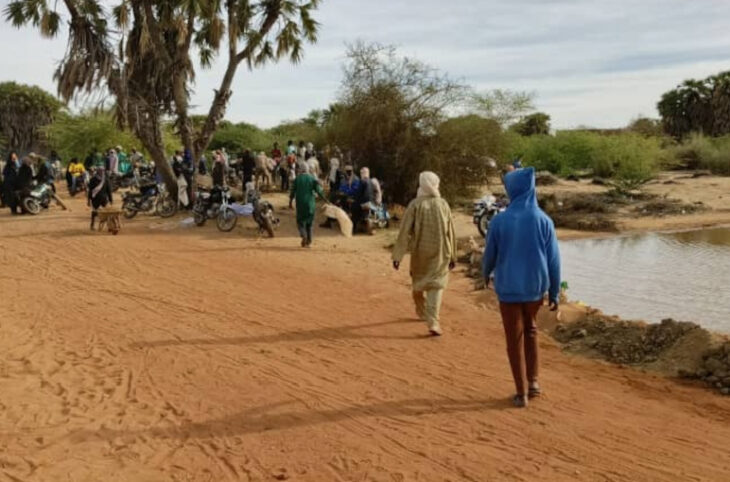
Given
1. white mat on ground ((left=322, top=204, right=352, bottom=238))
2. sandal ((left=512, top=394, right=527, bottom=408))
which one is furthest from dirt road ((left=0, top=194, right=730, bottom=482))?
white mat on ground ((left=322, top=204, right=352, bottom=238))

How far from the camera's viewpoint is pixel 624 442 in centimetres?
459

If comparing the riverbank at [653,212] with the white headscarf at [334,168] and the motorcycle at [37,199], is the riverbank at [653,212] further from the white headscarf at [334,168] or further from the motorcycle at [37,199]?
the motorcycle at [37,199]

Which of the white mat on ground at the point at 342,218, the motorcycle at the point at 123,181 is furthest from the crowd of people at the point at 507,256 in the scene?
the motorcycle at the point at 123,181

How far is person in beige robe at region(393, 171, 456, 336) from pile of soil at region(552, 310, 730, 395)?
4.92ft

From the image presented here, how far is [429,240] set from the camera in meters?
7.17

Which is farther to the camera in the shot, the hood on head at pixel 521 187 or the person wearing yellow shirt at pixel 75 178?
the person wearing yellow shirt at pixel 75 178

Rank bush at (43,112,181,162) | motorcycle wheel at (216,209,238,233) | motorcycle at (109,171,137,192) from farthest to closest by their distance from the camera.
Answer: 1. bush at (43,112,181,162)
2. motorcycle at (109,171,137,192)
3. motorcycle wheel at (216,209,238,233)

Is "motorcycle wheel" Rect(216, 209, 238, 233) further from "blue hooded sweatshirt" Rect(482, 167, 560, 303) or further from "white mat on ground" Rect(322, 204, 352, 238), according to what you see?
"blue hooded sweatshirt" Rect(482, 167, 560, 303)

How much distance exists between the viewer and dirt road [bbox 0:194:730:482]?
171 inches

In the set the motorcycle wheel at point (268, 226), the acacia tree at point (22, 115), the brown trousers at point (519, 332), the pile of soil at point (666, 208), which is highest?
the acacia tree at point (22, 115)

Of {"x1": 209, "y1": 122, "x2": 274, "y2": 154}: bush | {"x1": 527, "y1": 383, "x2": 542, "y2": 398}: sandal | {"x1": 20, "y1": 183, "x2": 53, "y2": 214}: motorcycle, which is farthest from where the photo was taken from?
{"x1": 209, "y1": 122, "x2": 274, "y2": 154}: bush

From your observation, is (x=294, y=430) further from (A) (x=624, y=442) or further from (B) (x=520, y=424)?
(A) (x=624, y=442)

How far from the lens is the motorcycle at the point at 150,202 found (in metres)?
17.5

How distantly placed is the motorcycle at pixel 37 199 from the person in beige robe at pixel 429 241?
46.6 feet
